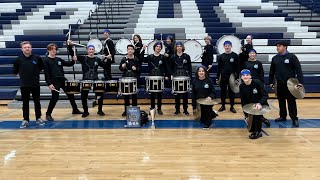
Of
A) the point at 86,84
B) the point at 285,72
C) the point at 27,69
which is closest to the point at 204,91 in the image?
the point at 285,72

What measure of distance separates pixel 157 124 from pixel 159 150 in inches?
62.8

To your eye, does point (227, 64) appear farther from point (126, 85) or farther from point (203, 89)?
point (126, 85)

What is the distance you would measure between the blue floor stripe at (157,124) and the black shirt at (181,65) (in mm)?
1005

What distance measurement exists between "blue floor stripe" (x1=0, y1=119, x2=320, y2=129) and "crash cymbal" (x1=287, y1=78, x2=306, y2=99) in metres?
0.63

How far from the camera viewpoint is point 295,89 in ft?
19.1

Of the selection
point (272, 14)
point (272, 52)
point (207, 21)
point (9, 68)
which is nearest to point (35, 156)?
point (9, 68)

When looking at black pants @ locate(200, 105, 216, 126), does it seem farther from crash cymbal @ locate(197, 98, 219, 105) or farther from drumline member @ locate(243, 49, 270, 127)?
drumline member @ locate(243, 49, 270, 127)

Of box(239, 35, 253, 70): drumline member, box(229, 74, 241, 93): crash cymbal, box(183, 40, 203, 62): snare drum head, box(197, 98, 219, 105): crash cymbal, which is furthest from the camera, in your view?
box(183, 40, 203, 62): snare drum head

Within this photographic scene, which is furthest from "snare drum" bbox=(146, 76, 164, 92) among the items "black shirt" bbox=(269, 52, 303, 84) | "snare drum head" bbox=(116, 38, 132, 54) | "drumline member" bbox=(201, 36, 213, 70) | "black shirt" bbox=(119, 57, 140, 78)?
"black shirt" bbox=(269, 52, 303, 84)

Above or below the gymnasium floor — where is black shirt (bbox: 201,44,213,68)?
above

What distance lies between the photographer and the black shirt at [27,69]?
6.14 metres

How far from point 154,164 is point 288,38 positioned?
27.5 feet

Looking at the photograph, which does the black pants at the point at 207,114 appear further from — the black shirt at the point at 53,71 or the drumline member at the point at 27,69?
the drumline member at the point at 27,69

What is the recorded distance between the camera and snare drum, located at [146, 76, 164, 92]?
6867mm
